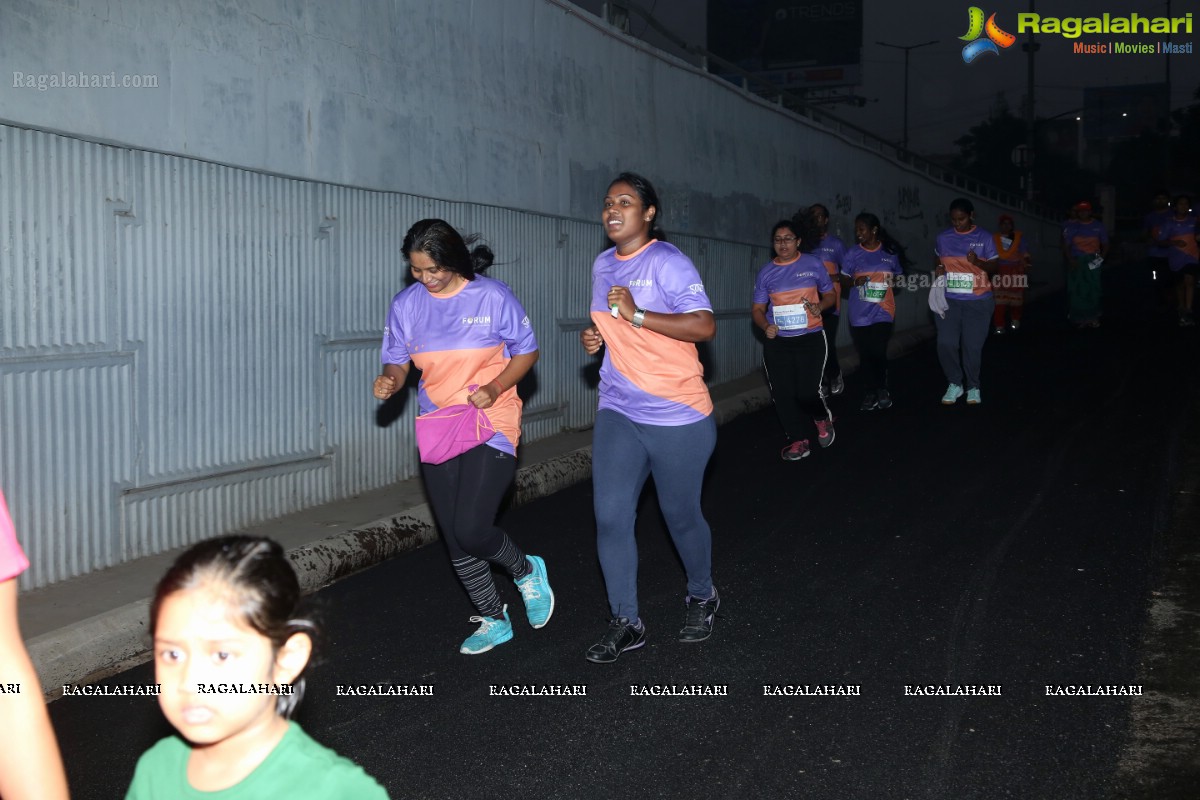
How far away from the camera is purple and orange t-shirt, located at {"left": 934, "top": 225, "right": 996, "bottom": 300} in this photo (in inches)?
502

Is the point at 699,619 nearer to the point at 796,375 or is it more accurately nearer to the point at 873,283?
the point at 796,375

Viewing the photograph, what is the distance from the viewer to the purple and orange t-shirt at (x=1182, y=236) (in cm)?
2009

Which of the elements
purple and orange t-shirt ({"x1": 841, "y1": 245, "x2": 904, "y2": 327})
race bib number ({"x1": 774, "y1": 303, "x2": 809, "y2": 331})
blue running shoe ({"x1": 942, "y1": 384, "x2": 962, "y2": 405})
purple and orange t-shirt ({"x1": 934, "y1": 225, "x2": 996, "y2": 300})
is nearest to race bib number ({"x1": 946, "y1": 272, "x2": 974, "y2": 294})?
purple and orange t-shirt ({"x1": 934, "y1": 225, "x2": 996, "y2": 300})

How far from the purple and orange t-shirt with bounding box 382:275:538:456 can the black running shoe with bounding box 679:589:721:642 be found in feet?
3.55

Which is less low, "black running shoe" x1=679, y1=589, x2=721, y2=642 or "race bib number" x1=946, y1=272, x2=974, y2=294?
"race bib number" x1=946, y1=272, x2=974, y2=294

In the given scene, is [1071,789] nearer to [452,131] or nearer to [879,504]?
[879,504]

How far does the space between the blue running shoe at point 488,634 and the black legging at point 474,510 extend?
0.04 metres

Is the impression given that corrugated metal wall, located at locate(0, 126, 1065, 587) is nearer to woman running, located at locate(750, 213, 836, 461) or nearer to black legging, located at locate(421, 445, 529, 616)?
black legging, located at locate(421, 445, 529, 616)

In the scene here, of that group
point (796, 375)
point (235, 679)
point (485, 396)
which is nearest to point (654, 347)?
point (485, 396)

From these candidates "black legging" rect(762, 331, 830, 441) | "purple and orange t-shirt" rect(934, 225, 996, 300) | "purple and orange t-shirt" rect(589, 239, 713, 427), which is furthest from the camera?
"purple and orange t-shirt" rect(934, 225, 996, 300)

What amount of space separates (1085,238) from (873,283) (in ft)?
32.0

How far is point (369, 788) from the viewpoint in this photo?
7.11ft

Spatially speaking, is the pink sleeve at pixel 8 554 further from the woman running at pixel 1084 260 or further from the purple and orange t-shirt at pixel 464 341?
the woman running at pixel 1084 260

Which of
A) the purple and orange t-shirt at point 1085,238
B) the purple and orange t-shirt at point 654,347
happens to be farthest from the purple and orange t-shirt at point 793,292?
the purple and orange t-shirt at point 1085,238
